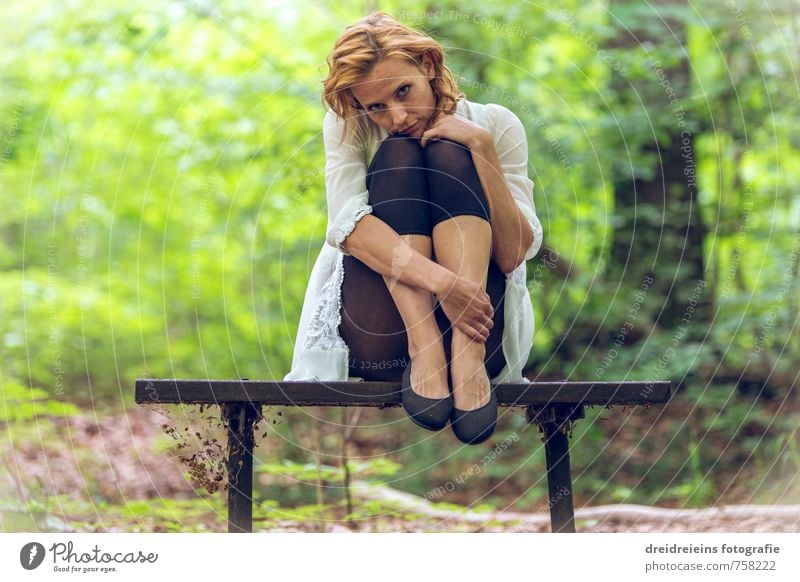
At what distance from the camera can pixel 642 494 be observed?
2613 mm

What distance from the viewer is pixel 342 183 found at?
1.46 m

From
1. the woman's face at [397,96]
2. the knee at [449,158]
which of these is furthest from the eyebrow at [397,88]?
the knee at [449,158]

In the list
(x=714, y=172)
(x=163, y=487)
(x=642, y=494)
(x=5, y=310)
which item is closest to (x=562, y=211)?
(x=714, y=172)

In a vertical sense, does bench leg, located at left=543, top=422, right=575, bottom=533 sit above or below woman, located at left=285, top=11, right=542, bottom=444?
below

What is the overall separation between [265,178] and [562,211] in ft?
3.05

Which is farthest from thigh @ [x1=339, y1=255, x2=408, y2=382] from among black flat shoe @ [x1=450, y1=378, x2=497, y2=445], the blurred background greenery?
the blurred background greenery

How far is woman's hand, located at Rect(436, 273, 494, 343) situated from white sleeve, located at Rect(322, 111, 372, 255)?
0.56ft

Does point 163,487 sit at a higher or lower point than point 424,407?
lower

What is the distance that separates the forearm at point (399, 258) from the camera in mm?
1408

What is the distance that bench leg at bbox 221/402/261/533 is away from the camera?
1344mm

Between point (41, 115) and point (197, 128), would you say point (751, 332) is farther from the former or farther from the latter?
point (41, 115)

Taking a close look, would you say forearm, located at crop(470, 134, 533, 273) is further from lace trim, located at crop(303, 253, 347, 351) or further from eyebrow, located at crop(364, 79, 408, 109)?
lace trim, located at crop(303, 253, 347, 351)
